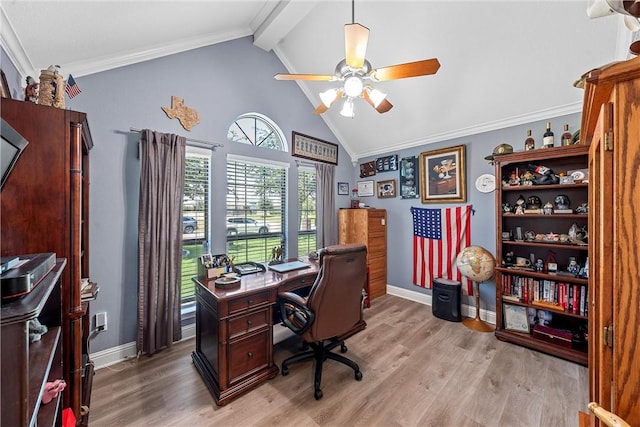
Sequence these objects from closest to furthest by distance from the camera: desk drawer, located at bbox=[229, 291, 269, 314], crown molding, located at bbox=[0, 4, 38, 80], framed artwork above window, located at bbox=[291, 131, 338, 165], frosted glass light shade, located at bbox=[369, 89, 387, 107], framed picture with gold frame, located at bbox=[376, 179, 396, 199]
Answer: crown molding, located at bbox=[0, 4, 38, 80]
desk drawer, located at bbox=[229, 291, 269, 314]
frosted glass light shade, located at bbox=[369, 89, 387, 107]
framed artwork above window, located at bbox=[291, 131, 338, 165]
framed picture with gold frame, located at bbox=[376, 179, 396, 199]

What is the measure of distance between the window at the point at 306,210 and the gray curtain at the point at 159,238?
1679 mm

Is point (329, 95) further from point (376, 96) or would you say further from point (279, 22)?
point (279, 22)

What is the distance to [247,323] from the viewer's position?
6.30 ft

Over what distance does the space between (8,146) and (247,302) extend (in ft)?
4.93

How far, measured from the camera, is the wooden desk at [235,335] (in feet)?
5.91

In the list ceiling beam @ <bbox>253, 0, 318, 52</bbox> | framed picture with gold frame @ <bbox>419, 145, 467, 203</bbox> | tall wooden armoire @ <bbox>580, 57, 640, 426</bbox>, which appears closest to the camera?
tall wooden armoire @ <bbox>580, 57, 640, 426</bbox>

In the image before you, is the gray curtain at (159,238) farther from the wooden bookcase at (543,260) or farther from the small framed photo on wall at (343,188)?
the wooden bookcase at (543,260)

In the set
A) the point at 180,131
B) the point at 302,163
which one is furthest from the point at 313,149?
the point at 180,131

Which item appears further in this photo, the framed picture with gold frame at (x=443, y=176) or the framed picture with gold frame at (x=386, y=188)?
the framed picture with gold frame at (x=386, y=188)

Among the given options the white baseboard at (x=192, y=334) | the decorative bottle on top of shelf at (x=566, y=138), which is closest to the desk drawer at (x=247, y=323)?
the white baseboard at (x=192, y=334)

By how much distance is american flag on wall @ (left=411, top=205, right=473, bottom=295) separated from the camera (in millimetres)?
3326

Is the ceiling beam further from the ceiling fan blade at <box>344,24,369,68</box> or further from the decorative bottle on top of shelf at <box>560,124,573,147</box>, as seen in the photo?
the decorative bottle on top of shelf at <box>560,124,573,147</box>

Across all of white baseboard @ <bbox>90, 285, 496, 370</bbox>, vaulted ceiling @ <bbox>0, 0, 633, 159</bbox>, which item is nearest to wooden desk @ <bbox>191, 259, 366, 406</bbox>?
white baseboard @ <bbox>90, 285, 496, 370</bbox>

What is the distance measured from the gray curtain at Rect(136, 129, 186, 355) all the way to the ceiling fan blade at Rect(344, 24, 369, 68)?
1750mm
